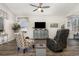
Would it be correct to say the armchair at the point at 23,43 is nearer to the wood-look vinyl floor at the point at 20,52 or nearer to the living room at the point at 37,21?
the wood-look vinyl floor at the point at 20,52

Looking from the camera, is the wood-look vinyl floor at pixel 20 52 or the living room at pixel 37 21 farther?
the wood-look vinyl floor at pixel 20 52

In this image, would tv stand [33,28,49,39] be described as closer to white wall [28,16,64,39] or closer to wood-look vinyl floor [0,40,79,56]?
white wall [28,16,64,39]

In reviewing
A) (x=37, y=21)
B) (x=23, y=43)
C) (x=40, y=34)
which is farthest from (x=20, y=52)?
(x=37, y=21)

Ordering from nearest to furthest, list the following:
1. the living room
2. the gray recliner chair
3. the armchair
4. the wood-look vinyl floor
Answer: the living room → the wood-look vinyl floor → the gray recliner chair → the armchair

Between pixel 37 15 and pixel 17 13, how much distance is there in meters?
0.66

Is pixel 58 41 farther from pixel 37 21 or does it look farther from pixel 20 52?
pixel 20 52

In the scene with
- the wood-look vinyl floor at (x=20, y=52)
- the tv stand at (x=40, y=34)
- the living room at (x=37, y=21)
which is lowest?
the wood-look vinyl floor at (x=20, y=52)

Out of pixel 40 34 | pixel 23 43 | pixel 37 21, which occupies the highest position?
pixel 37 21

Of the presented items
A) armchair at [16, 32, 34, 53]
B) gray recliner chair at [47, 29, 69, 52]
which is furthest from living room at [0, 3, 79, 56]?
armchair at [16, 32, 34, 53]

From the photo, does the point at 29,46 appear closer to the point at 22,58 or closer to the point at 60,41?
the point at 60,41

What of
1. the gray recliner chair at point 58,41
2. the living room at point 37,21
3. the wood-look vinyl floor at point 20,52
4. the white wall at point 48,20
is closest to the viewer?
the living room at point 37,21

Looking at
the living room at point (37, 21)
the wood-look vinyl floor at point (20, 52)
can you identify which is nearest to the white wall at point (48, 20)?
the living room at point (37, 21)

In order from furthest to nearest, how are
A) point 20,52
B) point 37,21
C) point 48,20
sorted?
point 20,52 < point 48,20 < point 37,21

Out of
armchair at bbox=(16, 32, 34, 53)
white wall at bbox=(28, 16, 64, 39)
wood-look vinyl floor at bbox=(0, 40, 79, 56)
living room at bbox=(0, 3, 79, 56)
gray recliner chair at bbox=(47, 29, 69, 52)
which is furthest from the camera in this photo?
armchair at bbox=(16, 32, 34, 53)
